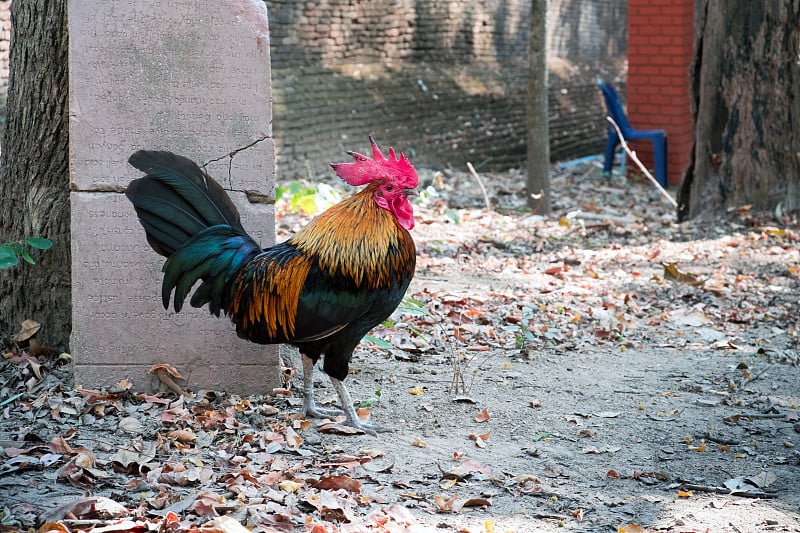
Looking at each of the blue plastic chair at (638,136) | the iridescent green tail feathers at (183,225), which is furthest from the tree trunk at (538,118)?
the iridescent green tail feathers at (183,225)

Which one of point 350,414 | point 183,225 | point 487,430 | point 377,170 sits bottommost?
point 487,430

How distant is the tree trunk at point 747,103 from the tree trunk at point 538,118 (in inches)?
71.5

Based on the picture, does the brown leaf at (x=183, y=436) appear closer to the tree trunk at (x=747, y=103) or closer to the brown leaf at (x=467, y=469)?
the brown leaf at (x=467, y=469)

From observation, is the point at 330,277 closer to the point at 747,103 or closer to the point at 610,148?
the point at 747,103

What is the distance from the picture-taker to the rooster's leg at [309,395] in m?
4.67

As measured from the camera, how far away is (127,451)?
4.04 metres

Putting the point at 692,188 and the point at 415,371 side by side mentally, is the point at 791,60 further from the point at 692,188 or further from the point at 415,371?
the point at 415,371

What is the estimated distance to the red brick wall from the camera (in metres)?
14.1

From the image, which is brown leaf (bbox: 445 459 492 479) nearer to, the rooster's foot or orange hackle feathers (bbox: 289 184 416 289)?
the rooster's foot

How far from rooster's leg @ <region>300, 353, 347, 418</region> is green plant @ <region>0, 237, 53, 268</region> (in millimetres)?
1437

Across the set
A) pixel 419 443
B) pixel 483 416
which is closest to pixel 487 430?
pixel 483 416

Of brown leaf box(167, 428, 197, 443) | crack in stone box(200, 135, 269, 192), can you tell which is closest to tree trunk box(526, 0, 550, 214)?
crack in stone box(200, 135, 269, 192)

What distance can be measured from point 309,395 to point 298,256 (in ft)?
2.46

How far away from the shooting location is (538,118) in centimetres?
1144
